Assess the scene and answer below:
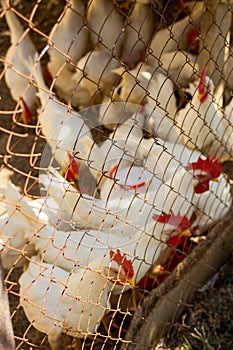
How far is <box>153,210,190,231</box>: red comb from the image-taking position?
212 centimetres

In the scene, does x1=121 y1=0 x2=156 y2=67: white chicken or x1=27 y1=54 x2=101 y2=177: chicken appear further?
x1=121 y1=0 x2=156 y2=67: white chicken

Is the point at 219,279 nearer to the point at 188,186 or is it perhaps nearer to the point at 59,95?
the point at 188,186

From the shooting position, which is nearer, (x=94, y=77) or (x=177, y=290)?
(x=177, y=290)

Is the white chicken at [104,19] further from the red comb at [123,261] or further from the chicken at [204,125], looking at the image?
the red comb at [123,261]

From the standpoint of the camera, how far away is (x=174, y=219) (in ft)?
7.16

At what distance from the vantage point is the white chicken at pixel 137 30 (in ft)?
9.81

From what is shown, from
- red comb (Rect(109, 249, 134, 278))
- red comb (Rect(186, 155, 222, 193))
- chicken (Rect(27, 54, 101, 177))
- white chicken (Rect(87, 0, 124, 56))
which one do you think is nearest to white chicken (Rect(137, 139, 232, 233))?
red comb (Rect(186, 155, 222, 193))

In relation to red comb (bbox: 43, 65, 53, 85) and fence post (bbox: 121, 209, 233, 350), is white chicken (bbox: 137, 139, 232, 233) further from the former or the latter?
red comb (bbox: 43, 65, 53, 85)

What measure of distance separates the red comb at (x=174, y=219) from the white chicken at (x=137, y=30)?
Result: 103 cm

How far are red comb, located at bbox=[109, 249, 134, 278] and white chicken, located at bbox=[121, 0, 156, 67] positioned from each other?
4.21 feet

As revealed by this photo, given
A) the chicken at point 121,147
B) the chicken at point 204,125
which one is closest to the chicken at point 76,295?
the chicken at point 121,147

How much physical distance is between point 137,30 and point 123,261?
144 centimetres


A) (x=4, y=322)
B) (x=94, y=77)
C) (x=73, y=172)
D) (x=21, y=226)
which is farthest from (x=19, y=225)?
(x=94, y=77)

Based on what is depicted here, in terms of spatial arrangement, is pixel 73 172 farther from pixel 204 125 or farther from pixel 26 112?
pixel 26 112
